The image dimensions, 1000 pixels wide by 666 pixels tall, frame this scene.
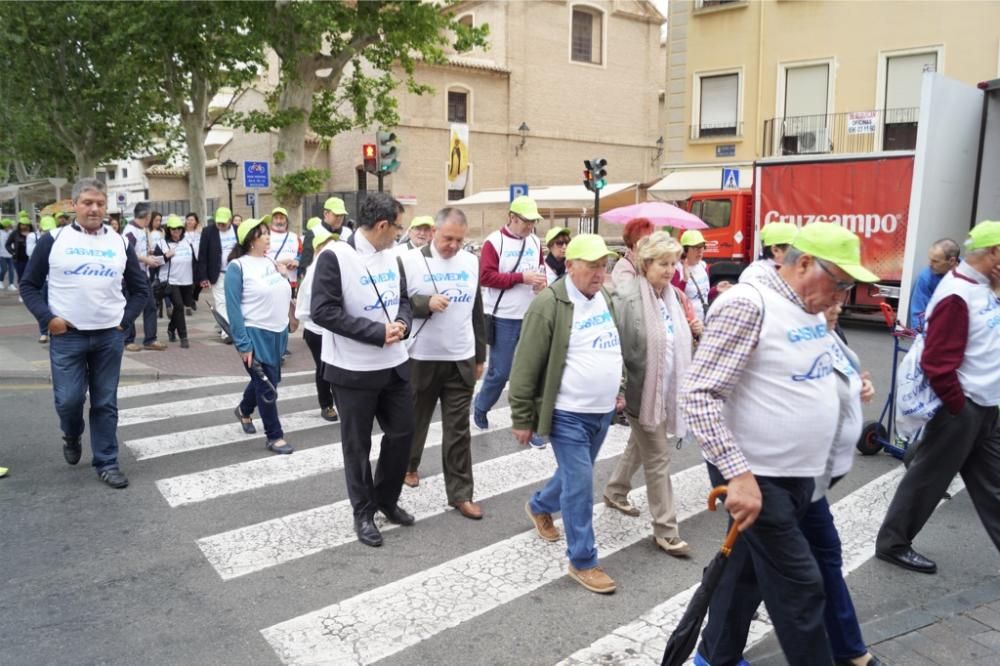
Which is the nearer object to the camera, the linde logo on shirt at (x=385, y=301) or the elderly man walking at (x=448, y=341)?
the linde logo on shirt at (x=385, y=301)

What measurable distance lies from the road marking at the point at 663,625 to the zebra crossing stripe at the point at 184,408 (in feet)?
18.1

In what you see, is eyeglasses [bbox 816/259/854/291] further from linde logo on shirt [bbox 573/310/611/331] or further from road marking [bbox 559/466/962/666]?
road marking [bbox 559/466/962/666]

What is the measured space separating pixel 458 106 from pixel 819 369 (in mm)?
34649

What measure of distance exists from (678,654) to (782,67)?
25444 millimetres

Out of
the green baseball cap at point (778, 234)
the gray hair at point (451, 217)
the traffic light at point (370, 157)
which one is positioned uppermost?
the traffic light at point (370, 157)

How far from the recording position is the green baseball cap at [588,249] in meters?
4.11

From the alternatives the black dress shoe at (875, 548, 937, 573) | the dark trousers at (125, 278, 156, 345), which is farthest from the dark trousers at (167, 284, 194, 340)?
the black dress shoe at (875, 548, 937, 573)

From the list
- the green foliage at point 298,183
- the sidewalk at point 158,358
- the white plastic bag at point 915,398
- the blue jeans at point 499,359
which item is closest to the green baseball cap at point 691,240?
the blue jeans at point 499,359

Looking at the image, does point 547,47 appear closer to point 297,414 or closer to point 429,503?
point 297,414

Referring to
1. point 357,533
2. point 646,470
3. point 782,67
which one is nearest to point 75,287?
point 357,533

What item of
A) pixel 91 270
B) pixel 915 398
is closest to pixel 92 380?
pixel 91 270

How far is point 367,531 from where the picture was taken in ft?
15.7

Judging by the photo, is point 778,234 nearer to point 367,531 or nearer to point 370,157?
point 367,531

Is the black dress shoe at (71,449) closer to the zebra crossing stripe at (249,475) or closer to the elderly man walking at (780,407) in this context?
the zebra crossing stripe at (249,475)
